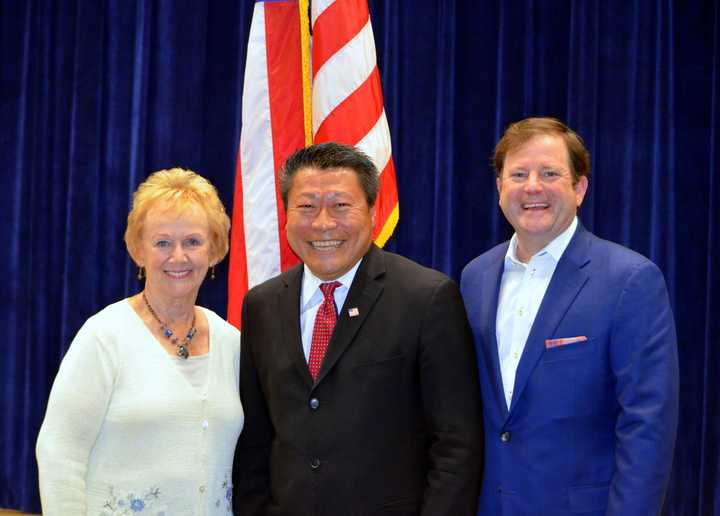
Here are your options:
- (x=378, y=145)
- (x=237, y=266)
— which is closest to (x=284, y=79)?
(x=378, y=145)

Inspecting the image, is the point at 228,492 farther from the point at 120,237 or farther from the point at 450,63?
the point at 120,237

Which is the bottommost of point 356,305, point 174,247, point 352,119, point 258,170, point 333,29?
point 356,305

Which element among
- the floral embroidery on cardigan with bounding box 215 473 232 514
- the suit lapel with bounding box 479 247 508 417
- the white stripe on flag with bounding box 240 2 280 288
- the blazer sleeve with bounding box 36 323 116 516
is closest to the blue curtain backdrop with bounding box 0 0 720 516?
the white stripe on flag with bounding box 240 2 280 288

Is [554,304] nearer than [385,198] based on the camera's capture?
Yes

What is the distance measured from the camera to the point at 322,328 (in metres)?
2.07

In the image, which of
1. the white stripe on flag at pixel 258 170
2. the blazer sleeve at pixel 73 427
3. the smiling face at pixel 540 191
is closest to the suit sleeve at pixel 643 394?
the smiling face at pixel 540 191

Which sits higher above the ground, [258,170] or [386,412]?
[258,170]

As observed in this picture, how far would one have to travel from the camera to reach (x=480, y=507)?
2137 millimetres

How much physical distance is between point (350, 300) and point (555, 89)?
2641 mm

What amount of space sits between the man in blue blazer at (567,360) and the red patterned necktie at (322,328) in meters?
0.41

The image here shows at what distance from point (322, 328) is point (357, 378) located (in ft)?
0.60

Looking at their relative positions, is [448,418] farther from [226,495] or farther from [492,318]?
[226,495]

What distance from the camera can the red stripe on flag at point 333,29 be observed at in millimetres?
3377

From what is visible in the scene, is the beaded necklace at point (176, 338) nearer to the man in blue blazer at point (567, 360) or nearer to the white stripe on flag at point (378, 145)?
the man in blue blazer at point (567, 360)
